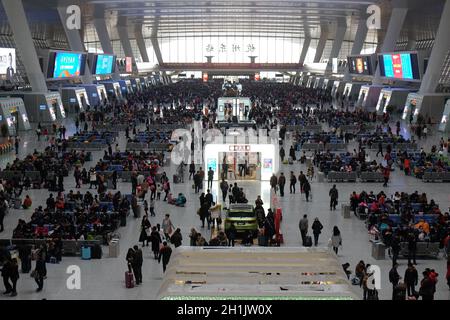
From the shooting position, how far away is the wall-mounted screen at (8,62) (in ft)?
128

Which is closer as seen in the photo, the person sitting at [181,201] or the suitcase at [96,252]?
the suitcase at [96,252]

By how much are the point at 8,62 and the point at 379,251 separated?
102ft

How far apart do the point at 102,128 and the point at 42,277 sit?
2812 cm

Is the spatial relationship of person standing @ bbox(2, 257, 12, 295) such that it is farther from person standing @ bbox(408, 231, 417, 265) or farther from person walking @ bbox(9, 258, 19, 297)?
person standing @ bbox(408, 231, 417, 265)

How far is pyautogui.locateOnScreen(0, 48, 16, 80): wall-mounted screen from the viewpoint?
3909 centimetres

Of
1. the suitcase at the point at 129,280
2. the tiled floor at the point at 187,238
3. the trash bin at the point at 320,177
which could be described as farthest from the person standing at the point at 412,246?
the trash bin at the point at 320,177

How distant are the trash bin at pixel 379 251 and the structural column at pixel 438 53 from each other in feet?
89.6

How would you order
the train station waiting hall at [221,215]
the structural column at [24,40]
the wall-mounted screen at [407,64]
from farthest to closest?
the wall-mounted screen at [407,64], the structural column at [24,40], the train station waiting hall at [221,215]

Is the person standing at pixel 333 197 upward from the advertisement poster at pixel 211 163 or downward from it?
downward

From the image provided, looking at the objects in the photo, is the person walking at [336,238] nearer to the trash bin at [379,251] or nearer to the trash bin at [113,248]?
the trash bin at [379,251]

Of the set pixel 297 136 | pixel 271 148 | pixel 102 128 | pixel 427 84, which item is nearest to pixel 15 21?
pixel 102 128

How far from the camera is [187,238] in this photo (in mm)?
15672

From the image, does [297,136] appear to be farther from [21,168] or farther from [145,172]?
[21,168]

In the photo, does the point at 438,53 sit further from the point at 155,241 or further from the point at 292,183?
the point at 155,241
